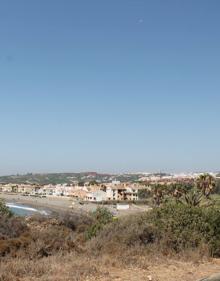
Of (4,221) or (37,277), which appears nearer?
(37,277)

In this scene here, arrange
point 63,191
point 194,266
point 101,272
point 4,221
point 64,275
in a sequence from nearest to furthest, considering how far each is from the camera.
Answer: point 64,275
point 101,272
point 194,266
point 4,221
point 63,191

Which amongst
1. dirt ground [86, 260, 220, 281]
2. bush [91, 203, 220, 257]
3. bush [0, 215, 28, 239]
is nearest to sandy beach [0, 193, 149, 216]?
bush [0, 215, 28, 239]

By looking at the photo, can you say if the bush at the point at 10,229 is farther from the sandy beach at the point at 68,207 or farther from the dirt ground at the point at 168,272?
the sandy beach at the point at 68,207

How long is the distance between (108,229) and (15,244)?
11.0 feet

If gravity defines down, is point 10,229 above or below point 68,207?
above

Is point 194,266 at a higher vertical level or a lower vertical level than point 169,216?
lower

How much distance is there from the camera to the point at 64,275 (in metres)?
8.76

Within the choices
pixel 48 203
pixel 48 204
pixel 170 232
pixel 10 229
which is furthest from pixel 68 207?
pixel 170 232

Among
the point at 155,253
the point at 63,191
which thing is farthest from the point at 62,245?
the point at 63,191

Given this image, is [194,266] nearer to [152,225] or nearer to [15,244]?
[152,225]

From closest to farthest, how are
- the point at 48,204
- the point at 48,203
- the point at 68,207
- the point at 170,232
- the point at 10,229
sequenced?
the point at 170,232 → the point at 10,229 → the point at 68,207 → the point at 48,204 → the point at 48,203

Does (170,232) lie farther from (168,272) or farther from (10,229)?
(10,229)

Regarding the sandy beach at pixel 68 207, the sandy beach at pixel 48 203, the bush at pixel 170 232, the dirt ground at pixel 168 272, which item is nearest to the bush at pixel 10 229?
the bush at pixel 170 232

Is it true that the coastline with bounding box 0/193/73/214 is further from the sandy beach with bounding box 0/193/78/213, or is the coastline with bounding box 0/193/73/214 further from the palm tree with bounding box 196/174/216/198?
the palm tree with bounding box 196/174/216/198
